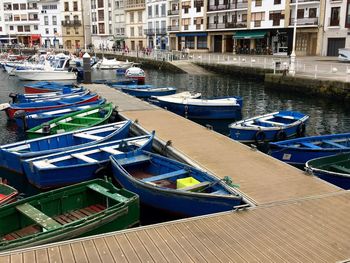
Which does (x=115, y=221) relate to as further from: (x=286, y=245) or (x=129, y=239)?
(x=286, y=245)

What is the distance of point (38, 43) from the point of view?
10288 cm

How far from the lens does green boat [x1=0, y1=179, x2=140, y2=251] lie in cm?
870

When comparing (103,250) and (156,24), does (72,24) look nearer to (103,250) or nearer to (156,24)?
(156,24)

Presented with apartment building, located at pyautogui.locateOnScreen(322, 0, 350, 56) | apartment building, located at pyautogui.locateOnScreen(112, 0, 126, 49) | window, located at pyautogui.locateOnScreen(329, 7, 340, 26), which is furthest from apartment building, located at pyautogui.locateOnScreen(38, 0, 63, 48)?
window, located at pyautogui.locateOnScreen(329, 7, 340, 26)

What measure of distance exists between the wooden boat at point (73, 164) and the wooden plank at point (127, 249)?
18.5 ft

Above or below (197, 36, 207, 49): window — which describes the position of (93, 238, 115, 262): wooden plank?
below

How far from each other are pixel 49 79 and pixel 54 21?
5879cm

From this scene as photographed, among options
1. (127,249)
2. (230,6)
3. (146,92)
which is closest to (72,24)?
(230,6)

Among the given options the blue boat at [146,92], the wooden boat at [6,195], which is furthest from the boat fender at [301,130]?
the wooden boat at [6,195]

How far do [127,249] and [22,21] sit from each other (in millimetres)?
107227

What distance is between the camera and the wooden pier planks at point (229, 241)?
7.64 metres

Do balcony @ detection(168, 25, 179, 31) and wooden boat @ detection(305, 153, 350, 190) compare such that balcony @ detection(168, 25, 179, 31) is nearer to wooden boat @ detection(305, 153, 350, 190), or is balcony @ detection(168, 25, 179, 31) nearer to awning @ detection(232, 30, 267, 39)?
awning @ detection(232, 30, 267, 39)

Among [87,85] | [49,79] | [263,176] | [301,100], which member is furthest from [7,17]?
[263,176]

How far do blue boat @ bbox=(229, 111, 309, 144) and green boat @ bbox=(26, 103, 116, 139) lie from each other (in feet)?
21.0
